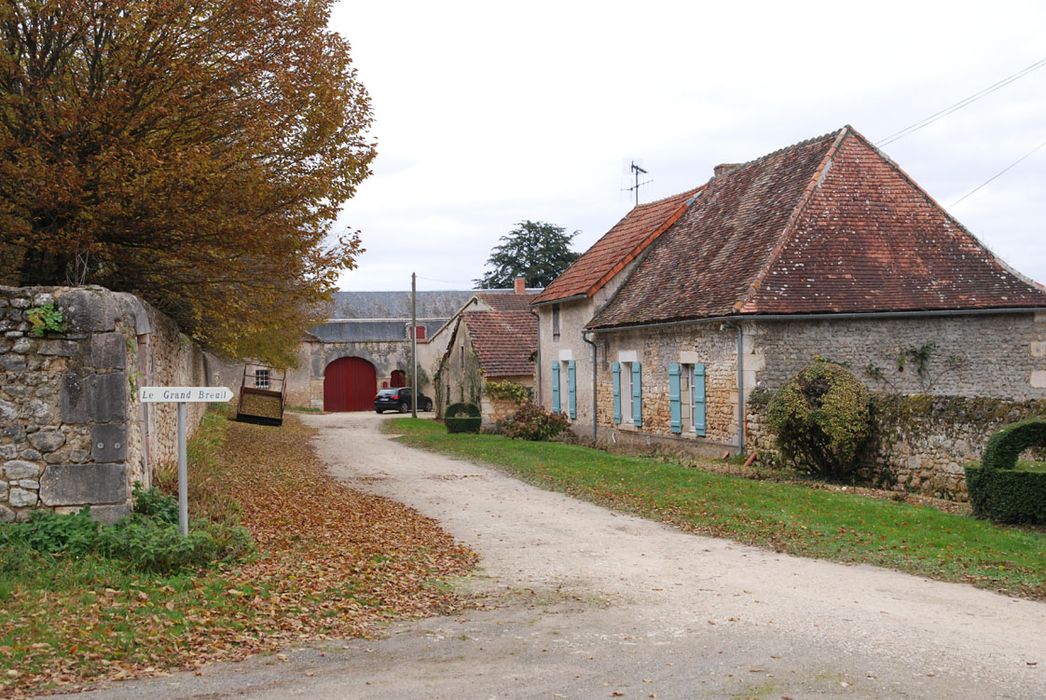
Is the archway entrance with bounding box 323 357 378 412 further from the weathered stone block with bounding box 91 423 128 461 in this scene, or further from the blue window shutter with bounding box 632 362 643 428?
the weathered stone block with bounding box 91 423 128 461

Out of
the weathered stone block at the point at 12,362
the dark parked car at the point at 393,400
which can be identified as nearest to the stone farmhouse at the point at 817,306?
the weathered stone block at the point at 12,362

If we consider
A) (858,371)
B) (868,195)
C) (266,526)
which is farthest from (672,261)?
(266,526)

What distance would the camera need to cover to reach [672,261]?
24.7 m

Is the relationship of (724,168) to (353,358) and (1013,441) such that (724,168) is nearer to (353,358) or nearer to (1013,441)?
(1013,441)

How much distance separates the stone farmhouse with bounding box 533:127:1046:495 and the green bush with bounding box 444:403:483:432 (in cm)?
698

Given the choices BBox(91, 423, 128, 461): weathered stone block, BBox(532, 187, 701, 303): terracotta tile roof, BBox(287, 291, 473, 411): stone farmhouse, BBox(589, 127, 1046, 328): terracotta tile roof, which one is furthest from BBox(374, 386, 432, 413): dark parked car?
BBox(91, 423, 128, 461): weathered stone block

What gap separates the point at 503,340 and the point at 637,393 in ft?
35.3

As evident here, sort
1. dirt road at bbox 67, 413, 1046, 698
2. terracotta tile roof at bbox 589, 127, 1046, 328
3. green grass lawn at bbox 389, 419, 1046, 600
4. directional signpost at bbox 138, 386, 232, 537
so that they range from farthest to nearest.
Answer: terracotta tile roof at bbox 589, 127, 1046, 328 < green grass lawn at bbox 389, 419, 1046, 600 < directional signpost at bbox 138, 386, 232, 537 < dirt road at bbox 67, 413, 1046, 698

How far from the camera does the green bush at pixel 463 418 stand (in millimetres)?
30672

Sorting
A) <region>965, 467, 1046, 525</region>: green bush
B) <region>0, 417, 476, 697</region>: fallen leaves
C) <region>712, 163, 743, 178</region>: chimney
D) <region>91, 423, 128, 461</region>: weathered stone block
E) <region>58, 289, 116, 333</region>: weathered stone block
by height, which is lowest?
<region>0, 417, 476, 697</region>: fallen leaves

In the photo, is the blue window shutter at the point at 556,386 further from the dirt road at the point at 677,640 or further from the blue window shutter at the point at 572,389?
the dirt road at the point at 677,640

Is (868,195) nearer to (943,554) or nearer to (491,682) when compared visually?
(943,554)

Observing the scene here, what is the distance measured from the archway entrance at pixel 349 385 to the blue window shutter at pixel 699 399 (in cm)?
3765

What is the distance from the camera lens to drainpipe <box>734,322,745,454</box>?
18.7m
